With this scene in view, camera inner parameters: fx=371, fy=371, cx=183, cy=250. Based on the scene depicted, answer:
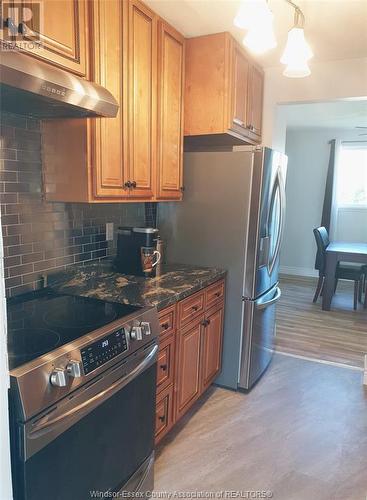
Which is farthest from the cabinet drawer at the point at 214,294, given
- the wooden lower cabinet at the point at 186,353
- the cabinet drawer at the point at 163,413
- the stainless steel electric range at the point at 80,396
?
the stainless steel electric range at the point at 80,396

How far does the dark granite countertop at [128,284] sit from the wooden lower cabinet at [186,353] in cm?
7

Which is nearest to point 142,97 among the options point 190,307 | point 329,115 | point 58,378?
point 190,307

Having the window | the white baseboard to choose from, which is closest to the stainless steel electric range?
the white baseboard

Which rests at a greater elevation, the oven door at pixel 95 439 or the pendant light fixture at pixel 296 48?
the pendant light fixture at pixel 296 48

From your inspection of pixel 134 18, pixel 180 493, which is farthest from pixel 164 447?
pixel 134 18

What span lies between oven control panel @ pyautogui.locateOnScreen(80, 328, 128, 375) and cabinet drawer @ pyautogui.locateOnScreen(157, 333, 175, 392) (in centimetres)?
46

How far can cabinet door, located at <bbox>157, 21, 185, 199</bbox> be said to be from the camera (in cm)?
218

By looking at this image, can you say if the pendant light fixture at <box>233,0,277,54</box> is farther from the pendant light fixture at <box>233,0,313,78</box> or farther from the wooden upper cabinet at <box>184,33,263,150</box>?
the wooden upper cabinet at <box>184,33,263,150</box>

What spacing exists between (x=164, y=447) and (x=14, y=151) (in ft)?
5.66

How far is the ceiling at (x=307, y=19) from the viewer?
195cm

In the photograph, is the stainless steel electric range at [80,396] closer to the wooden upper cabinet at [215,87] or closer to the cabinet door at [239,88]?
the wooden upper cabinet at [215,87]

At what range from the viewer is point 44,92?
1.23 meters

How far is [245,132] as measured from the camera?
2709mm

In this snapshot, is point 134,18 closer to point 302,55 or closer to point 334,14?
point 302,55
